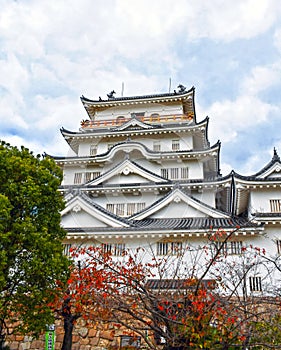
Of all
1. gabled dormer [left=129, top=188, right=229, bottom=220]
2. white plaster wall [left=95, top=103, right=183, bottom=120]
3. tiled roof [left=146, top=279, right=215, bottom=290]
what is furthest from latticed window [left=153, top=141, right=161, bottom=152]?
tiled roof [left=146, top=279, right=215, bottom=290]

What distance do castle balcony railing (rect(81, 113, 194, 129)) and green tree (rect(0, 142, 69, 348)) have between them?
12812 mm

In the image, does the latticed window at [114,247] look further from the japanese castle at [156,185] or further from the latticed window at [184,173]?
the latticed window at [184,173]

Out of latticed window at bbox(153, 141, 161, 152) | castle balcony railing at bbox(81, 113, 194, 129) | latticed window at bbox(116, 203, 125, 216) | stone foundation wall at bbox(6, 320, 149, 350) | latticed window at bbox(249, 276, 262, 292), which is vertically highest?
castle balcony railing at bbox(81, 113, 194, 129)

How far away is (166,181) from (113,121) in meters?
7.09

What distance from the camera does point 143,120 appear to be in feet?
73.2

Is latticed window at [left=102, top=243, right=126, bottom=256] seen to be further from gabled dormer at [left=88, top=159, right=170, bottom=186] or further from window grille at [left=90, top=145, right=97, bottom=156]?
window grille at [left=90, top=145, right=97, bottom=156]

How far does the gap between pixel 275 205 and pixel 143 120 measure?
33.9 feet

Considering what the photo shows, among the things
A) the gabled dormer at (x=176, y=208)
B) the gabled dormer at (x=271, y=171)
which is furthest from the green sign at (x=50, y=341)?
the gabled dormer at (x=271, y=171)

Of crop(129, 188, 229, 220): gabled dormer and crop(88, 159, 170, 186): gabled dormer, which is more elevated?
crop(88, 159, 170, 186): gabled dormer

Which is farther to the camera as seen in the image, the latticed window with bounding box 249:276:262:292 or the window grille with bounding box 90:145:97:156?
the window grille with bounding box 90:145:97:156

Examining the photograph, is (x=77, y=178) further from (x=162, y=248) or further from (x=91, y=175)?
(x=162, y=248)

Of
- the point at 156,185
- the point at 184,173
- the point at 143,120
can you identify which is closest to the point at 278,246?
the point at 156,185

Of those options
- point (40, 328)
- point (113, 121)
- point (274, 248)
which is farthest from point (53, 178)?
point (113, 121)

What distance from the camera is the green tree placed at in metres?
9.22
